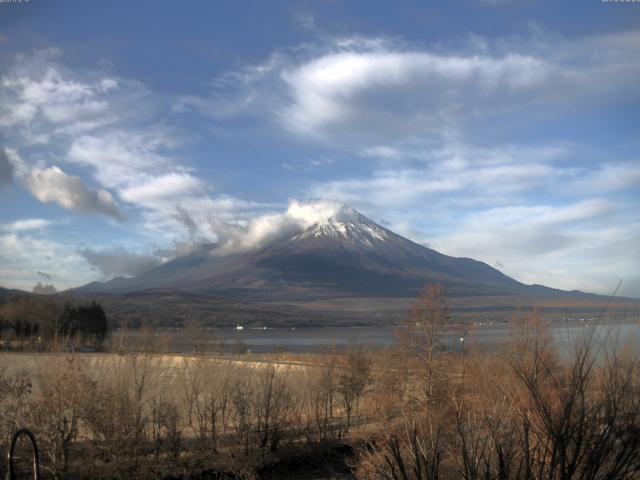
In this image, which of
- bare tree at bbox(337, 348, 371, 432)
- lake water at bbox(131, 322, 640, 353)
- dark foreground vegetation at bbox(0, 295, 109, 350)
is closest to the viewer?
lake water at bbox(131, 322, 640, 353)

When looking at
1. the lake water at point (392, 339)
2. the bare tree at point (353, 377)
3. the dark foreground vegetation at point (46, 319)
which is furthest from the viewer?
the dark foreground vegetation at point (46, 319)

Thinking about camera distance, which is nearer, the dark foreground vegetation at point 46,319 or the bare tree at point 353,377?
the bare tree at point 353,377

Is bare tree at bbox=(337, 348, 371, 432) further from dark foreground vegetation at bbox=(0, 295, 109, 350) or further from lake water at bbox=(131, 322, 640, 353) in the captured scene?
dark foreground vegetation at bbox=(0, 295, 109, 350)

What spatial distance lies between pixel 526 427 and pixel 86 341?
69957mm

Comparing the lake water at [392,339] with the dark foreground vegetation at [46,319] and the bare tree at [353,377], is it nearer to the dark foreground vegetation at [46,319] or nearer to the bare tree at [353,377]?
the bare tree at [353,377]

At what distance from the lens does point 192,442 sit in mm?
18109

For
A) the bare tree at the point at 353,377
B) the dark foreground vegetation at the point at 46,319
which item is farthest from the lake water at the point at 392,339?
the dark foreground vegetation at the point at 46,319

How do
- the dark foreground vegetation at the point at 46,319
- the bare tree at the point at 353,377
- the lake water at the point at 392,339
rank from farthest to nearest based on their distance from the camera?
1. the dark foreground vegetation at the point at 46,319
2. the bare tree at the point at 353,377
3. the lake water at the point at 392,339

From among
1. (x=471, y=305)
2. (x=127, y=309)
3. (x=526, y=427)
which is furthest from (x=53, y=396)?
(x=471, y=305)

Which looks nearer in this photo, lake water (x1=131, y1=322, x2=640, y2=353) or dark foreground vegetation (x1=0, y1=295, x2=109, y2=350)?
lake water (x1=131, y1=322, x2=640, y2=353)

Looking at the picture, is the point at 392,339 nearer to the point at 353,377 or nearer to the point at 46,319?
the point at 353,377

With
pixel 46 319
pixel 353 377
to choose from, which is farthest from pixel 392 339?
pixel 46 319

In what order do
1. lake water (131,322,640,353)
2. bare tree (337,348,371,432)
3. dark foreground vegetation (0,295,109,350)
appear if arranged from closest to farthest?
lake water (131,322,640,353) → bare tree (337,348,371,432) → dark foreground vegetation (0,295,109,350)

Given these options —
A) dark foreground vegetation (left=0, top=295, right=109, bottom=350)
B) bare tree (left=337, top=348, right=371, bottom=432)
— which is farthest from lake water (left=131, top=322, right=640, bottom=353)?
→ dark foreground vegetation (left=0, top=295, right=109, bottom=350)
